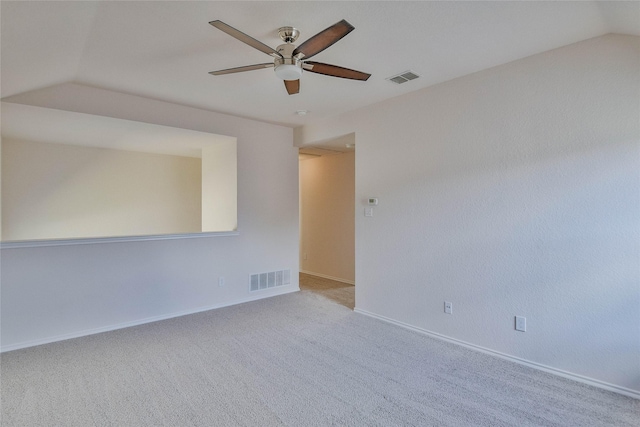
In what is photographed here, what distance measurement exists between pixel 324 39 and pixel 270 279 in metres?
3.71

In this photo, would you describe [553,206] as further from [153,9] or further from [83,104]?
[83,104]

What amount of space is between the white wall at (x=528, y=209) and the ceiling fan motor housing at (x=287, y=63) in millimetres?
1771

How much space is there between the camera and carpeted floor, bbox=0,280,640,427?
2.01m

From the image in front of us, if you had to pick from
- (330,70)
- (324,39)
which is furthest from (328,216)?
(324,39)

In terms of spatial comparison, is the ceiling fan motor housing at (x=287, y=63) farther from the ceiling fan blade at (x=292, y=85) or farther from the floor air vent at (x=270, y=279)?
the floor air vent at (x=270, y=279)

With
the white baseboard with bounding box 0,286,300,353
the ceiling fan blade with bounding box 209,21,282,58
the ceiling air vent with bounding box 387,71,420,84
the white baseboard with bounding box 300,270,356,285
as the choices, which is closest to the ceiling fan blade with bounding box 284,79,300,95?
the ceiling fan blade with bounding box 209,21,282,58

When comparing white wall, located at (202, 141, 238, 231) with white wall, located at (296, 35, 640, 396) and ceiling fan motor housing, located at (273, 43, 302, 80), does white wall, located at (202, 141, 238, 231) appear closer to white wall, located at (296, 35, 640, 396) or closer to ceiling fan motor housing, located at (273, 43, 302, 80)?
white wall, located at (296, 35, 640, 396)

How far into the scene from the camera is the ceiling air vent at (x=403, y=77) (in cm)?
303

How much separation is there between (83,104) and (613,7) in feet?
14.8

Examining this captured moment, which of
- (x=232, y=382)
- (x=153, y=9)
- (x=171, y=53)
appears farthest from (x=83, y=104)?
(x=232, y=382)

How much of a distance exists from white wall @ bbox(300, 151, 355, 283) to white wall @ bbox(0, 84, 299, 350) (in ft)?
3.60

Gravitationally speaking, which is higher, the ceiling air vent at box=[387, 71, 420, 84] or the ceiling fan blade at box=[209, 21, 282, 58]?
the ceiling air vent at box=[387, 71, 420, 84]

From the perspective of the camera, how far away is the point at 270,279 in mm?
4883

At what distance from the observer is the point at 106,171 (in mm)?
5133
